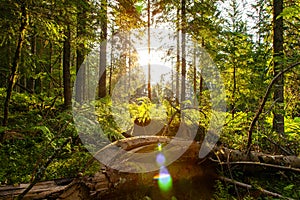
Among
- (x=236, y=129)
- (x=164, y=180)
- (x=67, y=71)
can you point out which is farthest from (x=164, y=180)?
(x=67, y=71)

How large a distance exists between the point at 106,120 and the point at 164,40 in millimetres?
12862

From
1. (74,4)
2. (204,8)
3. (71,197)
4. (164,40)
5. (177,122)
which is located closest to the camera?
(71,197)

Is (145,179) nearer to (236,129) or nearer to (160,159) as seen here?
(160,159)

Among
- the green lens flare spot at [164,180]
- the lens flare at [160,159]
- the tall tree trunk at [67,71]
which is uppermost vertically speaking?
the tall tree trunk at [67,71]

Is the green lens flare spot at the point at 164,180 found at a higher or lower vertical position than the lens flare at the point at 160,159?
lower

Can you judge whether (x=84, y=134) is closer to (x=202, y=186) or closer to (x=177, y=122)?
(x=202, y=186)

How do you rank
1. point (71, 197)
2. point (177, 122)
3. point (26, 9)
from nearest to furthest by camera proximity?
point (71, 197), point (26, 9), point (177, 122)

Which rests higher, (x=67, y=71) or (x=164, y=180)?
(x=67, y=71)

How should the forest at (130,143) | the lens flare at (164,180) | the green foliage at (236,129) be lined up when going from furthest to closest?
the green foliage at (236,129)
the lens flare at (164,180)
the forest at (130,143)

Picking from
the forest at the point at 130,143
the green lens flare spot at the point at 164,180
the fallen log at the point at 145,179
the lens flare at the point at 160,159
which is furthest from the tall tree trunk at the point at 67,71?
the green lens flare spot at the point at 164,180

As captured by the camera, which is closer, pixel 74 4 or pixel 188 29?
pixel 74 4

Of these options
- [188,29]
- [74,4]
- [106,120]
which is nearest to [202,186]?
[106,120]

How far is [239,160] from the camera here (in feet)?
13.8

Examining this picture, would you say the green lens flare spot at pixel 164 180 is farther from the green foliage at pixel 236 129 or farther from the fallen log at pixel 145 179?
the green foliage at pixel 236 129
